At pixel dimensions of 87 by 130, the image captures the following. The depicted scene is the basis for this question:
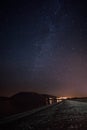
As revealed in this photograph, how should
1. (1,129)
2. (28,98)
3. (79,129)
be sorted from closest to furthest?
(79,129) → (1,129) → (28,98)

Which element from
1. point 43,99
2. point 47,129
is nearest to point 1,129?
point 47,129

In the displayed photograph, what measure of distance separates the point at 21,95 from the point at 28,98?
4.14 meters

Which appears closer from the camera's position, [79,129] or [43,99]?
[79,129]

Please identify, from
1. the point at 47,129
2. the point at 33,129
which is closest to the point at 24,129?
the point at 33,129

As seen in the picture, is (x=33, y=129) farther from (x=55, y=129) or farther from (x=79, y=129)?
(x=79, y=129)

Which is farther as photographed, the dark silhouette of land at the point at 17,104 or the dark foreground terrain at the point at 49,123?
the dark silhouette of land at the point at 17,104

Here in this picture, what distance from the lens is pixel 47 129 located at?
8883 mm

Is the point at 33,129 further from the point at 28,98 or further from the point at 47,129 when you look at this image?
the point at 28,98

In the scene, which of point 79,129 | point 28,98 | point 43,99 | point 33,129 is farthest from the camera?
point 43,99

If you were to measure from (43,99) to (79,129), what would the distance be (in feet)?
190

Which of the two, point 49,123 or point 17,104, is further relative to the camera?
point 17,104

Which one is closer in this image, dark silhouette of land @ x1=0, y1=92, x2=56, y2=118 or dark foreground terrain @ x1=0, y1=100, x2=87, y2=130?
dark foreground terrain @ x1=0, y1=100, x2=87, y2=130

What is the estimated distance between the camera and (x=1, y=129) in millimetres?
9727

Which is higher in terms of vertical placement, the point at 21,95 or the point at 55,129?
the point at 21,95
